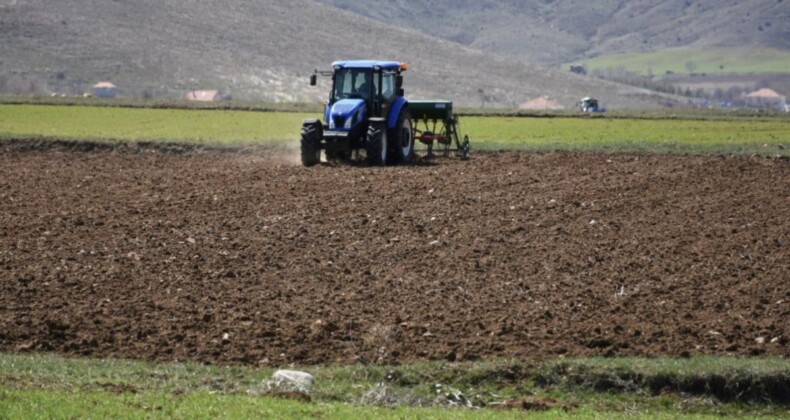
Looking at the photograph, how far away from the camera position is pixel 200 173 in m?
31.5

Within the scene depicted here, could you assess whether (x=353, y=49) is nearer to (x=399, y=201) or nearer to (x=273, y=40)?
(x=273, y=40)

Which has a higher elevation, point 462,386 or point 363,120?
point 363,120

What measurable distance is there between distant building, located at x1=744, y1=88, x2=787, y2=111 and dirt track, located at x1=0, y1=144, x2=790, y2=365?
129 m

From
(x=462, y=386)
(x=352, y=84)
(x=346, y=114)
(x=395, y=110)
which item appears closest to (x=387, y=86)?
(x=395, y=110)

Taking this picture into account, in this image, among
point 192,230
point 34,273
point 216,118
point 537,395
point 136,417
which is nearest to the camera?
point 136,417

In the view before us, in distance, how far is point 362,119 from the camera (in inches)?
1299

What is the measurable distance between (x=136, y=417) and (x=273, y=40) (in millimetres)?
123711

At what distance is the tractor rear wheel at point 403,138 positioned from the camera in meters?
33.9

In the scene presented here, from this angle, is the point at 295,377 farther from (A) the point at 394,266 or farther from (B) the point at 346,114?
(B) the point at 346,114

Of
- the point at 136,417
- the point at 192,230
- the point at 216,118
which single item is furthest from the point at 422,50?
the point at 136,417

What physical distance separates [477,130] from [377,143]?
56.8ft

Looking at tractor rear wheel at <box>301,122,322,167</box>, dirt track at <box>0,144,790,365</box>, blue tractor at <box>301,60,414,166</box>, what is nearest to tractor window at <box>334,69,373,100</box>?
blue tractor at <box>301,60,414,166</box>

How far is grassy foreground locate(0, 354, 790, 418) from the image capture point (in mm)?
12203

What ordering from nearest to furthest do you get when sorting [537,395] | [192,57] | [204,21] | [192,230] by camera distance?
[537,395]
[192,230]
[192,57]
[204,21]
